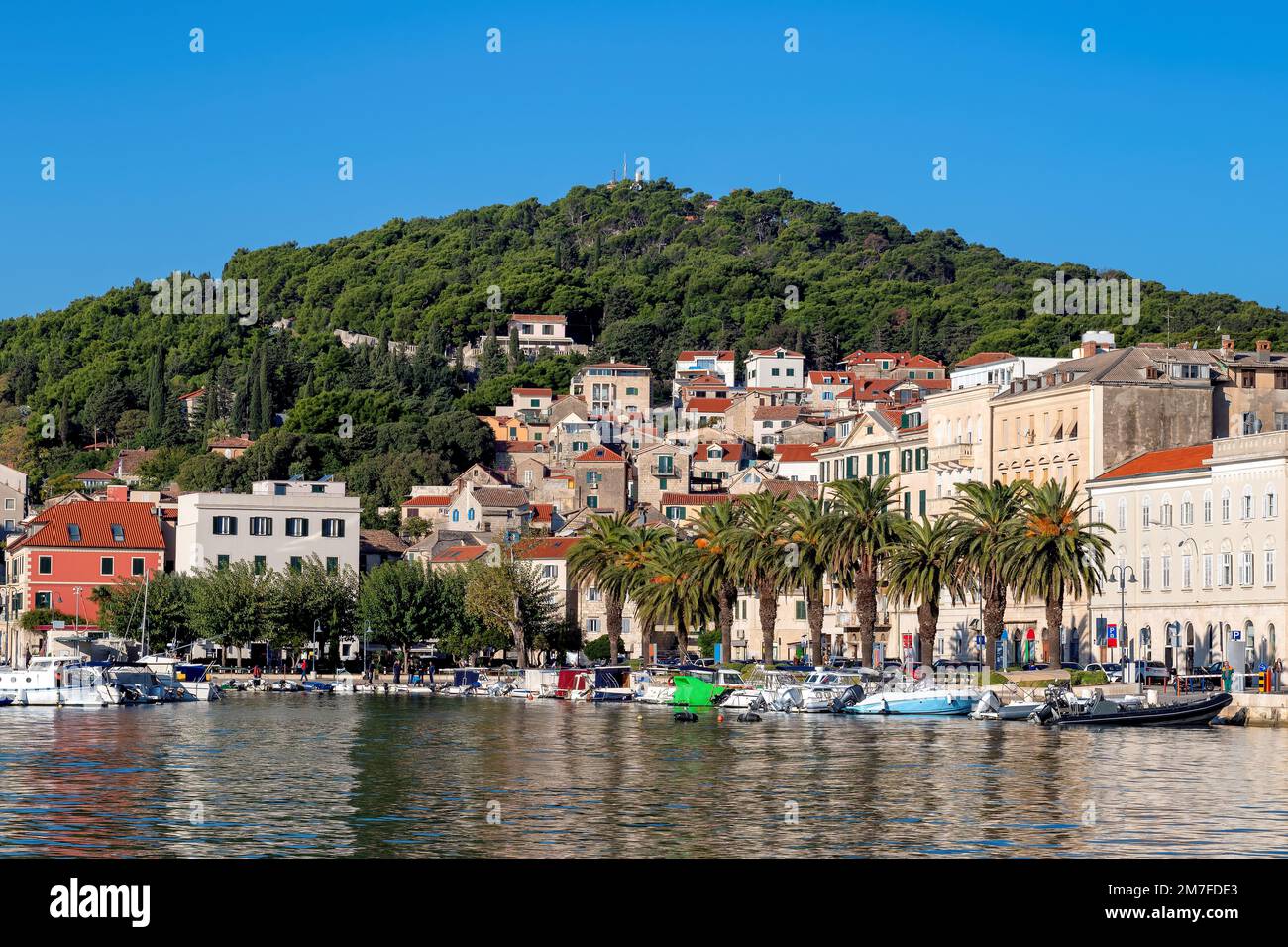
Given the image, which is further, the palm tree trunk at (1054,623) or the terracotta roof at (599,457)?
the terracotta roof at (599,457)

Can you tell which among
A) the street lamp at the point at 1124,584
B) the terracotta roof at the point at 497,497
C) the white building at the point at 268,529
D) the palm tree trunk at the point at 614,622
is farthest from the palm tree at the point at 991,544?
the terracotta roof at the point at 497,497

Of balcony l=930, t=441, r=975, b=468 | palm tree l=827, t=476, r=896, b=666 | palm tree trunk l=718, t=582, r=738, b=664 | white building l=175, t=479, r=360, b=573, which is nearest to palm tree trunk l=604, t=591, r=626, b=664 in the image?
palm tree trunk l=718, t=582, r=738, b=664

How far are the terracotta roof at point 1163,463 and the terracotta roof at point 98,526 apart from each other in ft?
246

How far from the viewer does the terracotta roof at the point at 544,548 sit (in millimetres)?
136125

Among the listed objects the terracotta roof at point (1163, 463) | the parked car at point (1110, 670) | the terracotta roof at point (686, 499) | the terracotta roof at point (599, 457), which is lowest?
the parked car at point (1110, 670)

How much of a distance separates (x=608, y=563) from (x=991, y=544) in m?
33.5

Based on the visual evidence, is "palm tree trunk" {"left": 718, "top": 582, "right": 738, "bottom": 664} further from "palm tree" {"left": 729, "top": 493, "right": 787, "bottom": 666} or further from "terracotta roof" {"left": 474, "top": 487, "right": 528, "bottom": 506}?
"terracotta roof" {"left": 474, "top": 487, "right": 528, "bottom": 506}

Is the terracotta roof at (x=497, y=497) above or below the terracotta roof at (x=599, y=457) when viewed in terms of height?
below

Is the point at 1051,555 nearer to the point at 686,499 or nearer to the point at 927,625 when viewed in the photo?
the point at 927,625

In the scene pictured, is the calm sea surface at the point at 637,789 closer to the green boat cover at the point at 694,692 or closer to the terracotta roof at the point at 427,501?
the green boat cover at the point at 694,692

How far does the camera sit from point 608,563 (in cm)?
11312

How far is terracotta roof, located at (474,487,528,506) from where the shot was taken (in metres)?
171

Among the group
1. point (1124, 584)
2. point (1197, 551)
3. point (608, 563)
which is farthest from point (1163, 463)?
point (608, 563)
